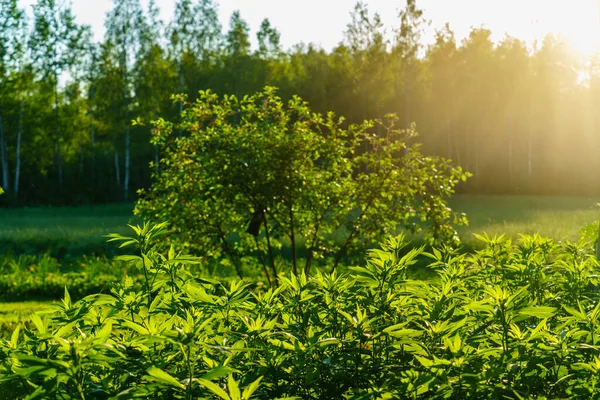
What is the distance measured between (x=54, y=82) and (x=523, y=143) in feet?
118

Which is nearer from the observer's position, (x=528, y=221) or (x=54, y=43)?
(x=528, y=221)

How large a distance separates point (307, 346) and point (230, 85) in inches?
1640

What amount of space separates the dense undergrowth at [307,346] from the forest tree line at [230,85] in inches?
1386

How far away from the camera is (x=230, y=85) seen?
42406 mm

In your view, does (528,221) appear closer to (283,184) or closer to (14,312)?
(283,184)

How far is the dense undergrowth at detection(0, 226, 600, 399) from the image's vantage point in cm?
166

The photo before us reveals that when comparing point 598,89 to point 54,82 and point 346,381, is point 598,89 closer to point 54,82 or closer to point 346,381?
point 54,82

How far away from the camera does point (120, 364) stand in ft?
5.98

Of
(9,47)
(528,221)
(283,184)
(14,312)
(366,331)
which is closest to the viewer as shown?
(366,331)

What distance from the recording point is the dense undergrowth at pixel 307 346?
1.66 metres

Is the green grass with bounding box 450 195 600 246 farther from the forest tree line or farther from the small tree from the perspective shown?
the forest tree line

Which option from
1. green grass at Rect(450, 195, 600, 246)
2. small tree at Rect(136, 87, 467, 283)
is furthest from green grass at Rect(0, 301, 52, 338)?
green grass at Rect(450, 195, 600, 246)

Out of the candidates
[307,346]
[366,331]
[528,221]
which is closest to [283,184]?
[366,331]

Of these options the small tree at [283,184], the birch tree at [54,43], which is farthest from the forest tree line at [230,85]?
the small tree at [283,184]
